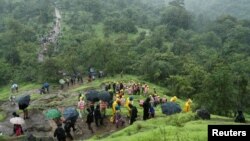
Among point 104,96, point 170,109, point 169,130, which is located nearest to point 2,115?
point 104,96

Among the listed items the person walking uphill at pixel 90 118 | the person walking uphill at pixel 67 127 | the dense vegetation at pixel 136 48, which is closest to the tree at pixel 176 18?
the dense vegetation at pixel 136 48

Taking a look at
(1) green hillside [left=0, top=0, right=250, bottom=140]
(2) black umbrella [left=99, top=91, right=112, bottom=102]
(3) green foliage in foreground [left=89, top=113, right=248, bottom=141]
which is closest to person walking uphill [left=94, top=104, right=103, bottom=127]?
(2) black umbrella [left=99, top=91, right=112, bottom=102]

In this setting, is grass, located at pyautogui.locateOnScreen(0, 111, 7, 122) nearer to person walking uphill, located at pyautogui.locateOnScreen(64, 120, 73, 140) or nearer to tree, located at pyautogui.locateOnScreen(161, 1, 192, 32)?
person walking uphill, located at pyautogui.locateOnScreen(64, 120, 73, 140)

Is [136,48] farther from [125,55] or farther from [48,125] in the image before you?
[48,125]

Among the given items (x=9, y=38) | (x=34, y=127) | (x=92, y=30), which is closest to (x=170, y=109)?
(x=34, y=127)

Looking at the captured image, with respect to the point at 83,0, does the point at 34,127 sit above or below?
below

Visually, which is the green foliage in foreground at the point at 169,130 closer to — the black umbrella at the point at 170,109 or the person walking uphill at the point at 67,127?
Result: the black umbrella at the point at 170,109

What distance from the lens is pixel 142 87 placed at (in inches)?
1718

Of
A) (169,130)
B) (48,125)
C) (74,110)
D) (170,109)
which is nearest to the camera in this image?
(169,130)

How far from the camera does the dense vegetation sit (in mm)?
47219

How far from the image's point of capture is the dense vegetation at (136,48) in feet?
155

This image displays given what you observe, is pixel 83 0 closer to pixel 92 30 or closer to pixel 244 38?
pixel 92 30

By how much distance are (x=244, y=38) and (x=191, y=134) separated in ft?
269

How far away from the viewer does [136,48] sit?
276 ft
